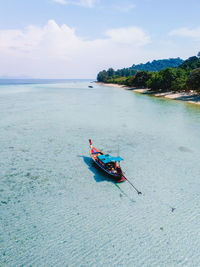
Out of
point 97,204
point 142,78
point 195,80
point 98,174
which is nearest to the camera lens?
point 97,204

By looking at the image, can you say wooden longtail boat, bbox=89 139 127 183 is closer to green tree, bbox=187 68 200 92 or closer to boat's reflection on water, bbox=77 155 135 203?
boat's reflection on water, bbox=77 155 135 203

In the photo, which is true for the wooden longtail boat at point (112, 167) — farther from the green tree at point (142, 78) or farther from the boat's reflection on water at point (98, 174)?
the green tree at point (142, 78)

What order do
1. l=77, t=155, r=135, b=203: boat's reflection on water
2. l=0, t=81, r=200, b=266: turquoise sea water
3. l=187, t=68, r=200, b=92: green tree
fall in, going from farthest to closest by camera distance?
l=187, t=68, r=200, b=92: green tree
l=77, t=155, r=135, b=203: boat's reflection on water
l=0, t=81, r=200, b=266: turquoise sea water

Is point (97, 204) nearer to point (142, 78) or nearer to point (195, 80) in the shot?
point (195, 80)

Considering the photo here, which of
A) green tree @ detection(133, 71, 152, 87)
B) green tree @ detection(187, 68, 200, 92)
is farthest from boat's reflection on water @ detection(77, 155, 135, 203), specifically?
green tree @ detection(133, 71, 152, 87)

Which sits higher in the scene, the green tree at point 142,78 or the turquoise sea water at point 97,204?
the green tree at point 142,78

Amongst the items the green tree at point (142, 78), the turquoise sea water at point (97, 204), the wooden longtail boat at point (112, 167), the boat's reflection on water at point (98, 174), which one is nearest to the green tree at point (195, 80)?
the turquoise sea water at point (97, 204)

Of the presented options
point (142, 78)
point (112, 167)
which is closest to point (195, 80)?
point (142, 78)

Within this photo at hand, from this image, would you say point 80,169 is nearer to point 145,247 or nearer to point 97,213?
point 97,213
